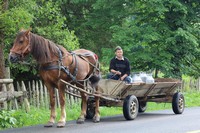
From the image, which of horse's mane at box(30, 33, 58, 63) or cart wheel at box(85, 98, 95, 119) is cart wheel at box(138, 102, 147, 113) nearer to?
cart wheel at box(85, 98, 95, 119)

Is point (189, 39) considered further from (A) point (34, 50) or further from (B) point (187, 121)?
(A) point (34, 50)

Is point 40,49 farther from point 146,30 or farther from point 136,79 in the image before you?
point 146,30

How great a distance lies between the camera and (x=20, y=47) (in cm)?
1001

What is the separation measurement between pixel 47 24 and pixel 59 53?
255 inches

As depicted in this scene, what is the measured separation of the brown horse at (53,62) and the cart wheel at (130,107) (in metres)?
0.75

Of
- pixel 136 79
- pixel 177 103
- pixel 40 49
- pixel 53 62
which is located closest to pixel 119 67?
pixel 136 79

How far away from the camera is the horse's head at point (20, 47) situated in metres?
9.93

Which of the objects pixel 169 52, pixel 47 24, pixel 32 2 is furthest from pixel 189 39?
pixel 32 2

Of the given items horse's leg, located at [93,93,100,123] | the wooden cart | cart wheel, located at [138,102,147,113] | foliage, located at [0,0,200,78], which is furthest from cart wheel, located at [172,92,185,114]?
foliage, located at [0,0,200,78]

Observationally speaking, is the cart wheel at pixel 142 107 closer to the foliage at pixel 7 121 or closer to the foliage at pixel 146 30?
the foliage at pixel 7 121

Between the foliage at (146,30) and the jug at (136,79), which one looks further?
the foliage at (146,30)

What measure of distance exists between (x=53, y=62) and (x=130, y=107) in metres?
2.53

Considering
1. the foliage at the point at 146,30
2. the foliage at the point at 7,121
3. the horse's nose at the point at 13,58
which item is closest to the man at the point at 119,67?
the foliage at the point at 7,121

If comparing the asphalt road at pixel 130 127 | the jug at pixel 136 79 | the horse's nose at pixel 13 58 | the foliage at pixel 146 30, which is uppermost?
the foliage at pixel 146 30
